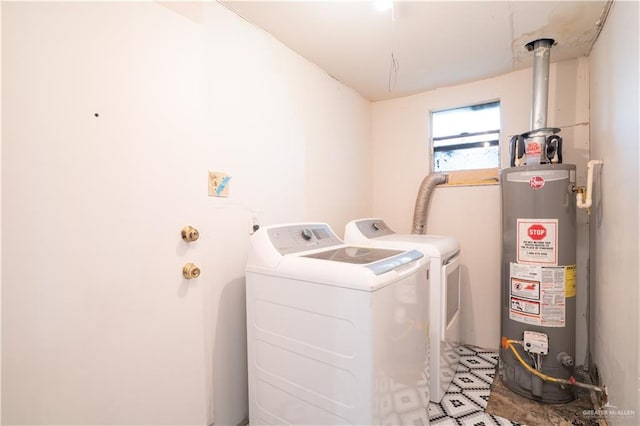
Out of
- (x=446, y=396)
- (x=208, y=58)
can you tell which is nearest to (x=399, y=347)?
(x=446, y=396)

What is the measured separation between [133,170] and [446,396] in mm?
2158

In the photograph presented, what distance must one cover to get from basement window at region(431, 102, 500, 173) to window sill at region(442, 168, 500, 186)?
0.17ft

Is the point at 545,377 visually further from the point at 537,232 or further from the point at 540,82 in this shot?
the point at 540,82

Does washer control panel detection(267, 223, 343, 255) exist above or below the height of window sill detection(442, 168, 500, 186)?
below

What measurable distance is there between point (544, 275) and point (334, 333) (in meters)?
1.42

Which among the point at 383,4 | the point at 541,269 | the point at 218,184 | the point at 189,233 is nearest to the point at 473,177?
the point at 541,269

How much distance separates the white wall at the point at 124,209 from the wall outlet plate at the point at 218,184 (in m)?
0.03

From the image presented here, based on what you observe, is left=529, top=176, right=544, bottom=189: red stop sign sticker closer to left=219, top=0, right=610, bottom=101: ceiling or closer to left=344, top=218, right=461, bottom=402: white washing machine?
left=344, top=218, right=461, bottom=402: white washing machine

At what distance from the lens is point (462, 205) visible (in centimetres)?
257

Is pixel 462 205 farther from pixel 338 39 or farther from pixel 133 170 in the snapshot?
pixel 133 170

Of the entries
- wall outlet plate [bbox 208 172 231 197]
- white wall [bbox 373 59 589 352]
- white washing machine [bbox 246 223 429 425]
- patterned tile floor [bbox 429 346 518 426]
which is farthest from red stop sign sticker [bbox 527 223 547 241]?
wall outlet plate [bbox 208 172 231 197]

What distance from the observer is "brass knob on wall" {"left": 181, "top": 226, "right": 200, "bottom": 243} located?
3.97 feet

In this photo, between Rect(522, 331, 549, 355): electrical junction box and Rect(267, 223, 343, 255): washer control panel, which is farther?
Rect(522, 331, 549, 355): electrical junction box

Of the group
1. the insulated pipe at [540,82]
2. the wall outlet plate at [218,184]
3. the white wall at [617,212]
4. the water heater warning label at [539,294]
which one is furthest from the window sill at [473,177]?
the wall outlet plate at [218,184]
